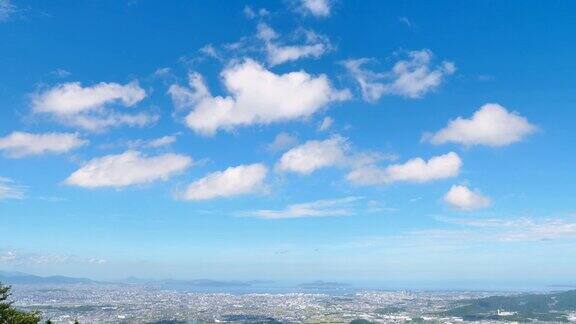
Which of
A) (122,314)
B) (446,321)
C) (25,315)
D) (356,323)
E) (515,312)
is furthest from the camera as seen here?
(515,312)

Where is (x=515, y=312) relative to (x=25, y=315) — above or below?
below

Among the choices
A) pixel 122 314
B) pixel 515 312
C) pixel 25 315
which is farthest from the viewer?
pixel 515 312

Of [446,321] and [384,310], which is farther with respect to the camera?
[384,310]

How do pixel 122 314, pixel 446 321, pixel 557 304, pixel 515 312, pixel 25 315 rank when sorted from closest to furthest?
pixel 25 315 → pixel 446 321 → pixel 122 314 → pixel 515 312 → pixel 557 304

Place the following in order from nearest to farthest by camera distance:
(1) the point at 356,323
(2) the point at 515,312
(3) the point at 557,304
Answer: (1) the point at 356,323, (2) the point at 515,312, (3) the point at 557,304

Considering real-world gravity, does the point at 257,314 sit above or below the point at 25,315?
below

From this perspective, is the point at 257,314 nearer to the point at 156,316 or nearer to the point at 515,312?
the point at 156,316

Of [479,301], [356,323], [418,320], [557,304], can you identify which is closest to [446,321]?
[418,320]

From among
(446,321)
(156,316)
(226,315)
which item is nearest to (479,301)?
(446,321)

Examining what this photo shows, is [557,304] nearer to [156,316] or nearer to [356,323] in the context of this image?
[356,323]
